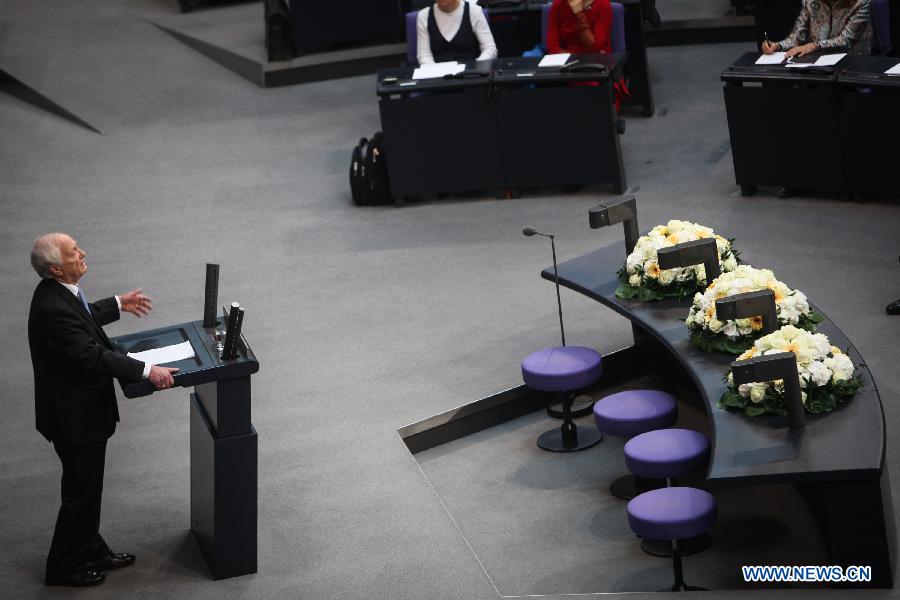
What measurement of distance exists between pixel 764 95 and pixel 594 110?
4.19 feet

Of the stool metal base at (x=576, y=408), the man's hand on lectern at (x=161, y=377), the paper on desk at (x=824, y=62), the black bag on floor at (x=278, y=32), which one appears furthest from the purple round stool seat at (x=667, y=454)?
the black bag on floor at (x=278, y=32)

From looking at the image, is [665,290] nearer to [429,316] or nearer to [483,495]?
[483,495]

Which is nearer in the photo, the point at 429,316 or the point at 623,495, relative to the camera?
the point at 623,495

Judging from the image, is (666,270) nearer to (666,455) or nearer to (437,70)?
(666,455)

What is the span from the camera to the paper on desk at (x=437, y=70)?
1036 centimetres

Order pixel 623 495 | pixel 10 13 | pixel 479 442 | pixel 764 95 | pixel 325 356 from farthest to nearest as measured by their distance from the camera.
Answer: pixel 10 13, pixel 764 95, pixel 325 356, pixel 479 442, pixel 623 495

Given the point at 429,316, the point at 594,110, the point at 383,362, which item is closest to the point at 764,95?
the point at 594,110

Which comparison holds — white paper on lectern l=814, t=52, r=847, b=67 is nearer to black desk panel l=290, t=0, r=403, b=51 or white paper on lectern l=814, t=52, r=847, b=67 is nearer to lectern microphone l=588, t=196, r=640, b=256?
lectern microphone l=588, t=196, r=640, b=256

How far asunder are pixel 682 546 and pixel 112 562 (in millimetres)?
2606

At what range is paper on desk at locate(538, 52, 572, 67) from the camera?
1027cm

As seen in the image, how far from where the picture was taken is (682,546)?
623 centimetres

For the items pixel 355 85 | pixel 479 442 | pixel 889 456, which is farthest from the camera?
pixel 355 85

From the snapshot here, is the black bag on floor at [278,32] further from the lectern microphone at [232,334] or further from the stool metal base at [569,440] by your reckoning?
the lectern microphone at [232,334]

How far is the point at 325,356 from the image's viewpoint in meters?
7.93
